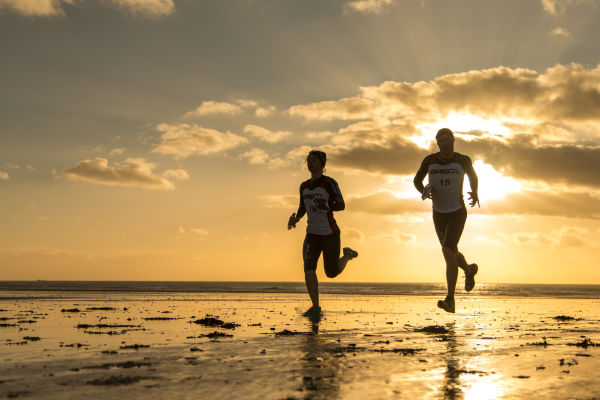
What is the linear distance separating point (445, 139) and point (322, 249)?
285 centimetres

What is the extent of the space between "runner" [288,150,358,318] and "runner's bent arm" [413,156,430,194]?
132 cm

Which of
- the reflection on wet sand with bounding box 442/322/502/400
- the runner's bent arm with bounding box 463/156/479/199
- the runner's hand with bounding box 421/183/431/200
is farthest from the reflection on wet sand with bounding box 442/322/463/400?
the runner's bent arm with bounding box 463/156/479/199

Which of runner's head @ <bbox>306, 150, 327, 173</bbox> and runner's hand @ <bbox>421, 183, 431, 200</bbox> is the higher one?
runner's head @ <bbox>306, 150, 327, 173</bbox>

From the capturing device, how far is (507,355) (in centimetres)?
601

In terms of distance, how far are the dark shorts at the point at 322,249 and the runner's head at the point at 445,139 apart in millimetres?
2329

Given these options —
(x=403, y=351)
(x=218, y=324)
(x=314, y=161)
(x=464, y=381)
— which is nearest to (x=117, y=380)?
(x=464, y=381)

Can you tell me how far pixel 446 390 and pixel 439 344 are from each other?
113 inches

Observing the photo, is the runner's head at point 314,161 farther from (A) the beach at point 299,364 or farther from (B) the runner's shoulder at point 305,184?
(A) the beach at point 299,364

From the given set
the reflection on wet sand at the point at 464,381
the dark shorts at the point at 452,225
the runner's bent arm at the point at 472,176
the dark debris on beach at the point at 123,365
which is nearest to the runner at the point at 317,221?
the dark shorts at the point at 452,225

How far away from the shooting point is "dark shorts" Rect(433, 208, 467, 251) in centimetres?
1005

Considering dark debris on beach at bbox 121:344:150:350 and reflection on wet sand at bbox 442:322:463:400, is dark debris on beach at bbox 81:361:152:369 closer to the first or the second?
dark debris on beach at bbox 121:344:150:350

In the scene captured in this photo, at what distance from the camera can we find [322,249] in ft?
34.9

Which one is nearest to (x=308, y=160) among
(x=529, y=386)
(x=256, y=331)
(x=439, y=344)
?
(x=256, y=331)

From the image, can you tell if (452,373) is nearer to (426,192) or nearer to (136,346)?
(136,346)
